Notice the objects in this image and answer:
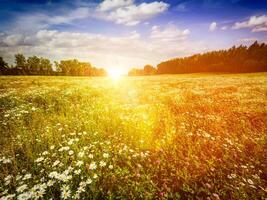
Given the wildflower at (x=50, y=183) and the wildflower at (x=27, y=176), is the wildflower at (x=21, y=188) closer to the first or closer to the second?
the wildflower at (x=27, y=176)

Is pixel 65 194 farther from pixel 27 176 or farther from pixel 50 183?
pixel 27 176

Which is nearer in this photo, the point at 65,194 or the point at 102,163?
the point at 65,194

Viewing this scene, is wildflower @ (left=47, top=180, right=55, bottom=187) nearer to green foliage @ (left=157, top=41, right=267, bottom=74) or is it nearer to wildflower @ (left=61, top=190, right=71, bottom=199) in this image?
wildflower @ (left=61, top=190, right=71, bottom=199)

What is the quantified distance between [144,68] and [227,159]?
12315cm

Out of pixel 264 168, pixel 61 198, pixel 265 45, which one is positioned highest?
pixel 265 45

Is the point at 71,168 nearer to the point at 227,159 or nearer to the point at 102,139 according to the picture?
the point at 102,139

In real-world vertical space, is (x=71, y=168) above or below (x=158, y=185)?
above

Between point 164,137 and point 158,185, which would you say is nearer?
point 158,185

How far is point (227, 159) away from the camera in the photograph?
591 centimetres

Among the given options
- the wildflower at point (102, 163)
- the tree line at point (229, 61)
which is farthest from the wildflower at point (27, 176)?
the tree line at point (229, 61)

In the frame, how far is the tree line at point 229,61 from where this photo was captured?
7000cm

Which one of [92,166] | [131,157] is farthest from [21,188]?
[131,157]

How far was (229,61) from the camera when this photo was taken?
76438 mm

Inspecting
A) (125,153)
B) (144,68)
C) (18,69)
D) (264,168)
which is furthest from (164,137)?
(144,68)
